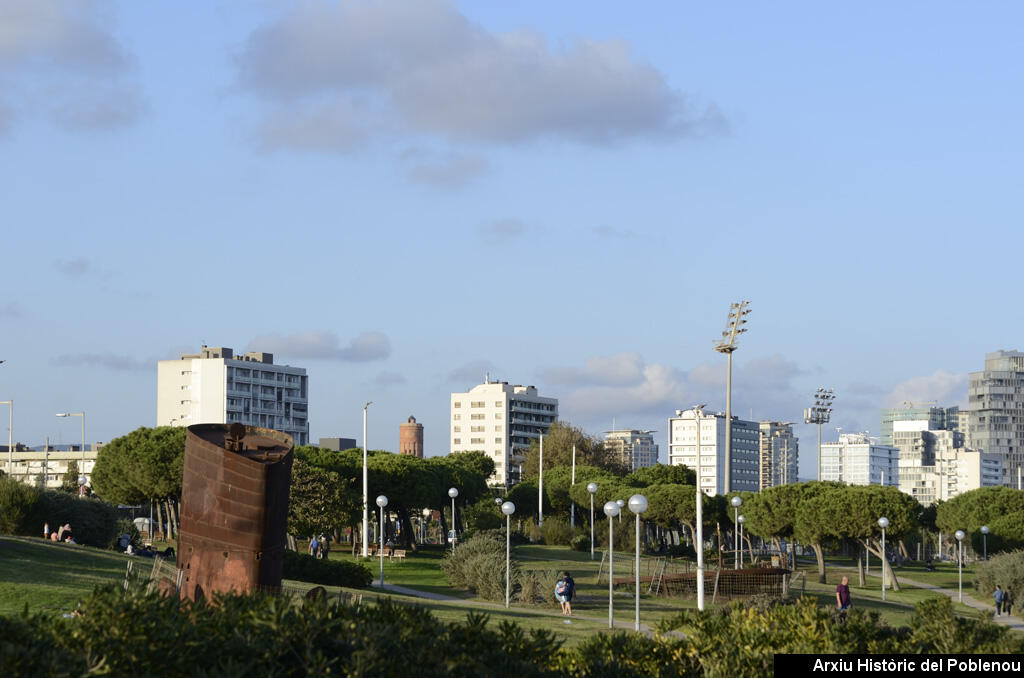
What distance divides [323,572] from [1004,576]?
28.8 meters

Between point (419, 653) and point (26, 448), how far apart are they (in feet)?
647

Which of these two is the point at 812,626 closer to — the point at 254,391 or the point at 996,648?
the point at 996,648

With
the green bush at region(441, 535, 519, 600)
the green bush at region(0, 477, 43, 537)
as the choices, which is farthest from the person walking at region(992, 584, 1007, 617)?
the green bush at region(0, 477, 43, 537)

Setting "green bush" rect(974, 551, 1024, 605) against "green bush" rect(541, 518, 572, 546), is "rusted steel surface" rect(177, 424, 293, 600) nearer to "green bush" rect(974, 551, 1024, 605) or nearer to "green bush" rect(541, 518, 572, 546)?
"green bush" rect(974, 551, 1024, 605)

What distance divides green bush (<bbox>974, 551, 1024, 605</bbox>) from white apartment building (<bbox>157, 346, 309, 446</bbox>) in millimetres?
138384

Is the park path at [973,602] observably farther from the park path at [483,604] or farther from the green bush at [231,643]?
the green bush at [231,643]

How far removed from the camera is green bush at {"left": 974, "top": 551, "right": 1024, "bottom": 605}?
4909 centimetres

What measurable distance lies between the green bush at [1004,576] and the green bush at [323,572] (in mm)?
26022

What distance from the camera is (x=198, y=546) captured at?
60.3 ft

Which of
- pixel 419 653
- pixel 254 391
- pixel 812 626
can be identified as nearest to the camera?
pixel 419 653

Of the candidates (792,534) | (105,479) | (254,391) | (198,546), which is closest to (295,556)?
(198,546)

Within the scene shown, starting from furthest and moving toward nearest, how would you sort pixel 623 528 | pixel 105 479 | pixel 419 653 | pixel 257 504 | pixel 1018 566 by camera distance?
1. pixel 623 528
2. pixel 105 479
3. pixel 1018 566
4. pixel 257 504
5. pixel 419 653

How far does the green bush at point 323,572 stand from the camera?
123ft

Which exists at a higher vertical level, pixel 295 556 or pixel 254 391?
pixel 254 391
